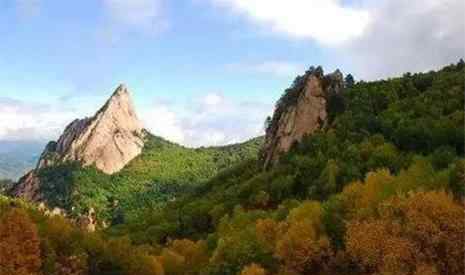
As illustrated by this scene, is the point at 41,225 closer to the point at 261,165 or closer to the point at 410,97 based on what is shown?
the point at 261,165

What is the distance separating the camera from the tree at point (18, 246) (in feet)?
338

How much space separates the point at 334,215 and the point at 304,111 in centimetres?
6958

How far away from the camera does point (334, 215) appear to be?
112 meters

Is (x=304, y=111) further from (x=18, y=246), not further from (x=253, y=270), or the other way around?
(x=18, y=246)

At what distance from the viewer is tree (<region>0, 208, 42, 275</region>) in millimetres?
103125

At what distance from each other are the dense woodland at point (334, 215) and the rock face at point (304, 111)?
2.90 meters

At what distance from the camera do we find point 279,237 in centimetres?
11269

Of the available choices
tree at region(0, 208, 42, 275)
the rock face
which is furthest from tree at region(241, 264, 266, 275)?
the rock face

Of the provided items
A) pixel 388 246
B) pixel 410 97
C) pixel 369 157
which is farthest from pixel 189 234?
pixel 388 246

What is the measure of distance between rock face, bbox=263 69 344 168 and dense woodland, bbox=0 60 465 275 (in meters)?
2.90

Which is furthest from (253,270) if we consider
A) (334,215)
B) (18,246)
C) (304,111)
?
(304,111)

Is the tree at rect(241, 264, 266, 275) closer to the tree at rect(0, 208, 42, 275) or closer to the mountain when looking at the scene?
the mountain

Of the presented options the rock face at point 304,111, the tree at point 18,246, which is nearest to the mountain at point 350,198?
the rock face at point 304,111

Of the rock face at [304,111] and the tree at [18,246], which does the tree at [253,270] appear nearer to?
the tree at [18,246]
